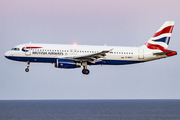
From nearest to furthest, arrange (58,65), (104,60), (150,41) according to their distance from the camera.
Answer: (58,65) → (104,60) → (150,41)

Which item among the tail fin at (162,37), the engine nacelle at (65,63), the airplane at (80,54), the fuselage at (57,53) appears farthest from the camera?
the tail fin at (162,37)

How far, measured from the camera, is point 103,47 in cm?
5856

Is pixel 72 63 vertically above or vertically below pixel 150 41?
below

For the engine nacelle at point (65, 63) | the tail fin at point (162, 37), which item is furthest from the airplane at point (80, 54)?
the tail fin at point (162, 37)

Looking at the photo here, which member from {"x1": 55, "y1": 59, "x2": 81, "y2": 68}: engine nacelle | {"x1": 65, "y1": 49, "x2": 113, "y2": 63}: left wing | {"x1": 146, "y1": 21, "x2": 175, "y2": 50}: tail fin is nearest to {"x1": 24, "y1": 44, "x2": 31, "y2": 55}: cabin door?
{"x1": 55, "y1": 59, "x2": 81, "y2": 68}: engine nacelle

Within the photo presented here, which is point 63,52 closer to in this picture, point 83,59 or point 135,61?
point 83,59

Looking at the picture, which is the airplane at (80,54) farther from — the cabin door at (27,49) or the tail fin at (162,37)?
the tail fin at (162,37)

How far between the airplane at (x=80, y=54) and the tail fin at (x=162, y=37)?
1656 mm

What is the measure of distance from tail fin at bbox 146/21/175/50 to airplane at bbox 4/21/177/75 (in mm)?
1656

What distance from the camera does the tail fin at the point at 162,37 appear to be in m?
63.6

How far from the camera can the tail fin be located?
63625mm

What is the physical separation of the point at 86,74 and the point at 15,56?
13.7 m

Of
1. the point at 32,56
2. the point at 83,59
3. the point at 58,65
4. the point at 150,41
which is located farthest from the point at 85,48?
the point at 150,41

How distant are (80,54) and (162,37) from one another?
19.5 meters
